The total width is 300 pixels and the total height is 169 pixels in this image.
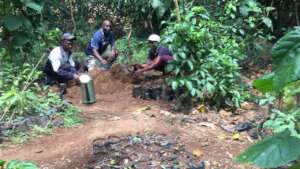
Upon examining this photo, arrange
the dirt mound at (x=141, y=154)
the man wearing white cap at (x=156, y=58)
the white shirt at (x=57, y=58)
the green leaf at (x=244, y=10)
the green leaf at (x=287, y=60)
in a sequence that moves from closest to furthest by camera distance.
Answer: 1. the green leaf at (x=287, y=60)
2. the dirt mound at (x=141, y=154)
3. the green leaf at (x=244, y=10)
4. the man wearing white cap at (x=156, y=58)
5. the white shirt at (x=57, y=58)

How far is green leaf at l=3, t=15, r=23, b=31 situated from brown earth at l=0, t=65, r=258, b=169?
109cm

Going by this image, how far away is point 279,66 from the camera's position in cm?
84

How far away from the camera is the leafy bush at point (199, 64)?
5.96 m

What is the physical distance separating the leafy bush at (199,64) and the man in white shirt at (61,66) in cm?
199

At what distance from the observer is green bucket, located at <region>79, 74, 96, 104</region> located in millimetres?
6477

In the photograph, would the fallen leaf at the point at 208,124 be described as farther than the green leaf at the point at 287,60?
Yes

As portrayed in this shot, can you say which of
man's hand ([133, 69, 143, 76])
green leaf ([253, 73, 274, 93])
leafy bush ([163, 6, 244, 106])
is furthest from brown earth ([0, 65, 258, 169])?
green leaf ([253, 73, 274, 93])

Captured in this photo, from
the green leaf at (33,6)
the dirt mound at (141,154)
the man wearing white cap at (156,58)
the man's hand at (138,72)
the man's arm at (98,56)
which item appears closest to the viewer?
the dirt mound at (141,154)

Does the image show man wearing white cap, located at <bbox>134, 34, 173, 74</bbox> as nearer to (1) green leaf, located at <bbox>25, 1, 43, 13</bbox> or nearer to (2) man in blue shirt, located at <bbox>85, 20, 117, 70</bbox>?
(2) man in blue shirt, located at <bbox>85, 20, 117, 70</bbox>

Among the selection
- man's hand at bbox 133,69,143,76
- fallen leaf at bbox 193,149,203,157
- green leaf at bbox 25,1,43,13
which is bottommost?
fallen leaf at bbox 193,149,203,157

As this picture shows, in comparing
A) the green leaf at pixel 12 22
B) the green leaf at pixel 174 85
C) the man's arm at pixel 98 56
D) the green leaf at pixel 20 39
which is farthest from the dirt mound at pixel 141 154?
the man's arm at pixel 98 56

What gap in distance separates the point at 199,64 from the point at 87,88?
4.63 ft

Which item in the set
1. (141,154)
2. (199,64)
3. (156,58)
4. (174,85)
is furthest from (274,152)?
(156,58)

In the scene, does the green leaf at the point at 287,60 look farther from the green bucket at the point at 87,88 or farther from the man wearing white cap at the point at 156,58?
the man wearing white cap at the point at 156,58
